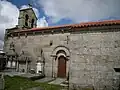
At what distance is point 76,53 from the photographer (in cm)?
1253

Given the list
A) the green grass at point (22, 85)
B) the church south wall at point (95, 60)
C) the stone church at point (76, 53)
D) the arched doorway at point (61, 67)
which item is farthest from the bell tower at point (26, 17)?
the church south wall at point (95, 60)

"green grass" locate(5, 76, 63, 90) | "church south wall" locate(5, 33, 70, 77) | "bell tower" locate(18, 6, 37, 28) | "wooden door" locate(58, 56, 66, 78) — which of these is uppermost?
"bell tower" locate(18, 6, 37, 28)

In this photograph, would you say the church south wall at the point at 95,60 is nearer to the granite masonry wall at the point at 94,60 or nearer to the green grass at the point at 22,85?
the granite masonry wall at the point at 94,60

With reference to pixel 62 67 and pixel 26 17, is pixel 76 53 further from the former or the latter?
pixel 26 17

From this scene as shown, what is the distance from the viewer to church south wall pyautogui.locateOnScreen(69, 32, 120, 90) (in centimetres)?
1106

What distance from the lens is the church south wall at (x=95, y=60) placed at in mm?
11062

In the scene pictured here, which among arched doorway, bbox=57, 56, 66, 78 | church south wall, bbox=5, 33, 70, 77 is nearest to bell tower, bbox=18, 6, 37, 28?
church south wall, bbox=5, 33, 70, 77

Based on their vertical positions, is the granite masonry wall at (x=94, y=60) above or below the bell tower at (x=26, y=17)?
below

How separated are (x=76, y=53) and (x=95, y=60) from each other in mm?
1776

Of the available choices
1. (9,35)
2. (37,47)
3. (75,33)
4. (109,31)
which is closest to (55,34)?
(37,47)

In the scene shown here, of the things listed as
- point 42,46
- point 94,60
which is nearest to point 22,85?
point 94,60

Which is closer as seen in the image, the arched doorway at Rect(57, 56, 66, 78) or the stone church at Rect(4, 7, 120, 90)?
the stone church at Rect(4, 7, 120, 90)

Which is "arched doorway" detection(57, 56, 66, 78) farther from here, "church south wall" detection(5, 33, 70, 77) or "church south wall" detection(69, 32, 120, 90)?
"church south wall" detection(69, 32, 120, 90)

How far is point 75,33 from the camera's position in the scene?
519 inches
